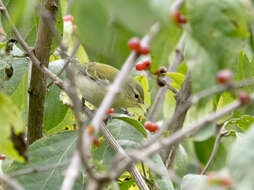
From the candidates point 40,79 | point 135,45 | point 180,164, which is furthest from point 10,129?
point 180,164

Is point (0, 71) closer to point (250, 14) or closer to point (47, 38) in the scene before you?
point (47, 38)

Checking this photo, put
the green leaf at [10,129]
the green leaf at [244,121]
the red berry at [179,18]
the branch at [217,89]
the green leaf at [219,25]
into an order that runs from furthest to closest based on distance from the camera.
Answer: the green leaf at [244,121] < the green leaf at [10,129] < the red berry at [179,18] < the green leaf at [219,25] < the branch at [217,89]

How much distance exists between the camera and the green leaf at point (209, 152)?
333cm

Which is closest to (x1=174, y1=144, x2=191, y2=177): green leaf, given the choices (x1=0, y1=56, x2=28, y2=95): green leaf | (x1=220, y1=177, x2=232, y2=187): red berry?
(x1=0, y1=56, x2=28, y2=95): green leaf

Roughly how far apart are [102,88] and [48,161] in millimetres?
1782

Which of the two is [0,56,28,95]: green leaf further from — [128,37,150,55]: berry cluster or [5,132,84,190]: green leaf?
[128,37,150,55]: berry cluster

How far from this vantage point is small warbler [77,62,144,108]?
405cm

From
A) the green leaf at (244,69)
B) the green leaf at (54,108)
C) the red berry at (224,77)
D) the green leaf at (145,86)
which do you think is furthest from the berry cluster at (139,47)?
the green leaf at (145,86)

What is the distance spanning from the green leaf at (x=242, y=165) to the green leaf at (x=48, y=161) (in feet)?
4.47

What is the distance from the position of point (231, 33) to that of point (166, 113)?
1780mm

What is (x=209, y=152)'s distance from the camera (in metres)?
3.52

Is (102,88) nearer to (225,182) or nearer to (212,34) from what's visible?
(212,34)

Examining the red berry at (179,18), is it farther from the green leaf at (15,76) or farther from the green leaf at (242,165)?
the green leaf at (15,76)

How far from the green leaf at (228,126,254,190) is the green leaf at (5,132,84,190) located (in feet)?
4.47
